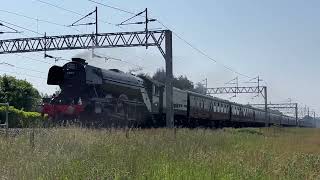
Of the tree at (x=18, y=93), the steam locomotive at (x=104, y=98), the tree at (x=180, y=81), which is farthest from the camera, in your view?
the tree at (x=180, y=81)

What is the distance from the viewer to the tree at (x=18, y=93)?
59.1 meters

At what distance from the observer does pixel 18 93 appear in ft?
199

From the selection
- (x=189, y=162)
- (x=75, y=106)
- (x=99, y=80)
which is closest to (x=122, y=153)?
(x=189, y=162)

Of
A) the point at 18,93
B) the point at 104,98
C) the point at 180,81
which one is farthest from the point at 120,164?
the point at 180,81

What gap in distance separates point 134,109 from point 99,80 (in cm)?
281

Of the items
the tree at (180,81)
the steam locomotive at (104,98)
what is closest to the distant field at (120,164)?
the steam locomotive at (104,98)

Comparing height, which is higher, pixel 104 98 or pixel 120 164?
pixel 104 98

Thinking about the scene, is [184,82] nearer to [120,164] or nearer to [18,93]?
[18,93]

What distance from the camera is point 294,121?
10662cm

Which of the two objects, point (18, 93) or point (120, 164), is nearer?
point (120, 164)

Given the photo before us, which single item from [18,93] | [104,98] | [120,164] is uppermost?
[18,93]

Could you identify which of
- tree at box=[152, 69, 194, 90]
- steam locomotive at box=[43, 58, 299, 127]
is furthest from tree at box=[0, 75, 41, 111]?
tree at box=[152, 69, 194, 90]

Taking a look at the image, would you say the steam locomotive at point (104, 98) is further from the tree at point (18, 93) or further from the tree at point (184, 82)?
the tree at point (184, 82)

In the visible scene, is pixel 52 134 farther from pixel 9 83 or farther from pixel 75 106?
pixel 9 83
